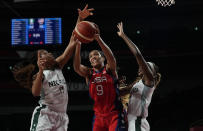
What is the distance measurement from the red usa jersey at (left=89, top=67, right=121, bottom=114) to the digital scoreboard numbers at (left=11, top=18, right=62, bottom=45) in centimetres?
533

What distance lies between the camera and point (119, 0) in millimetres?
10430

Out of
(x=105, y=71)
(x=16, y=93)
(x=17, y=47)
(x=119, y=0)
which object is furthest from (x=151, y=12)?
(x=105, y=71)

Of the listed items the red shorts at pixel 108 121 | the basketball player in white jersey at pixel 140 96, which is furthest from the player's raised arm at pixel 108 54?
the red shorts at pixel 108 121

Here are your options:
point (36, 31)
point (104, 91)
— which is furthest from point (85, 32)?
point (36, 31)

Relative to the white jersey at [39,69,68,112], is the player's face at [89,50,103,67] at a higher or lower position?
higher

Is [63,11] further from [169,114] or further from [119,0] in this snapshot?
[169,114]

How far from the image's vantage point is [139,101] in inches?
157

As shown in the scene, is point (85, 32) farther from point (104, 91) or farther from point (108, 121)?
point (108, 121)

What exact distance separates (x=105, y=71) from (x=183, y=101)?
689 centimetres

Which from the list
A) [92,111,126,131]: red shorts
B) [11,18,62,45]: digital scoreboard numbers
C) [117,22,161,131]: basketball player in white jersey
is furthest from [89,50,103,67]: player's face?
[11,18,62,45]: digital scoreboard numbers

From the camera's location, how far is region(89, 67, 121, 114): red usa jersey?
3.91 metres

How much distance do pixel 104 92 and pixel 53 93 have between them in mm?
598

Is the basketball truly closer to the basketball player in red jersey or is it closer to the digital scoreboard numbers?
A: the basketball player in red jersey

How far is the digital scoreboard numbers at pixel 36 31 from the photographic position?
918cm
